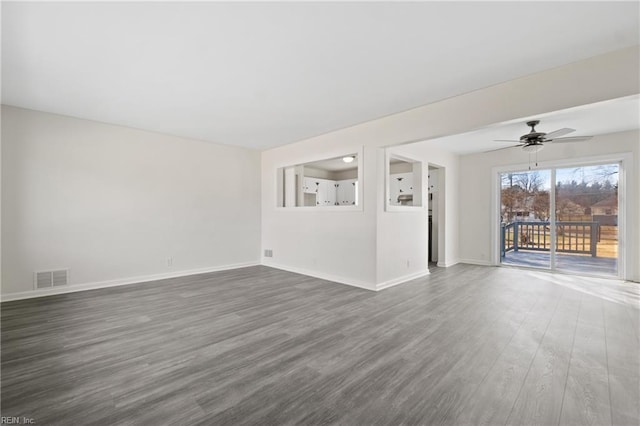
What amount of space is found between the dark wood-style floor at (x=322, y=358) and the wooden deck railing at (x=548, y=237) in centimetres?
175

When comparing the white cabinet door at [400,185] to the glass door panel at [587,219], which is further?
the white cabinet door at [400,185]

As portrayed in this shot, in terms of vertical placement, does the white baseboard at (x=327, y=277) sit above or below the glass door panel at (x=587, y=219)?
below

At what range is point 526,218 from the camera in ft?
19.9

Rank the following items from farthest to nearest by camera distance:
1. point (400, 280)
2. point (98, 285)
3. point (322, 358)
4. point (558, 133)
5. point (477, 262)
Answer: point (477, 262) → point (400, 280) → point (98, 285) → point (558, 133) → point (322, 358)

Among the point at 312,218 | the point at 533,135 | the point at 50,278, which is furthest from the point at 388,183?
the point at 50,278

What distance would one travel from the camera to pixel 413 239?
5160 mm

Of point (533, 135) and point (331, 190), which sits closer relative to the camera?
point (533, 135)

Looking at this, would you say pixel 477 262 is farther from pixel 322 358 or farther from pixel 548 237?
pixel 322 358

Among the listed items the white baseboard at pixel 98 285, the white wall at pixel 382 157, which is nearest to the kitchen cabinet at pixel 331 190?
the white wall at pixel 382 157

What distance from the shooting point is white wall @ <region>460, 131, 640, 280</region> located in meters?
4.73

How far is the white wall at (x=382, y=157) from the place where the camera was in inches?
101

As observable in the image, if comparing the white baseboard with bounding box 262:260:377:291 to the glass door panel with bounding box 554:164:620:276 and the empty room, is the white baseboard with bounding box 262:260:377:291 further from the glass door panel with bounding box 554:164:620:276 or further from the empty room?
the glass door panel with bounding box 554:164:620:276

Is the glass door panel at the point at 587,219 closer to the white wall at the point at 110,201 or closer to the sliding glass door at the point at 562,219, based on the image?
the sliding glass door at the point at 562,219

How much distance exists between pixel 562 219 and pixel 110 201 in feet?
27.8
